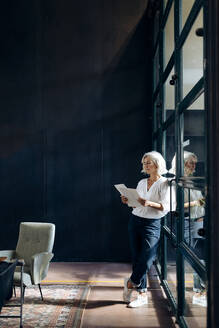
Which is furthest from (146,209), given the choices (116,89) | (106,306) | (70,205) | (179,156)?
(116,89)

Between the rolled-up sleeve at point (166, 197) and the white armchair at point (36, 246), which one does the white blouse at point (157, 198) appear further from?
the white armchair at point (36, 246)

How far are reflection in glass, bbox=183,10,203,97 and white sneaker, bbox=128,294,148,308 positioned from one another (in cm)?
233

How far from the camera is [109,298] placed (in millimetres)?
4477

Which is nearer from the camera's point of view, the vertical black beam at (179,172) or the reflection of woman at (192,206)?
the reflection of woman at (192,206)

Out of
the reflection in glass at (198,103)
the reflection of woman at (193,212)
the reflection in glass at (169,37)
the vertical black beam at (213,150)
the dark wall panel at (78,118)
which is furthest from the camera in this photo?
the dark wall panel at (78,118)

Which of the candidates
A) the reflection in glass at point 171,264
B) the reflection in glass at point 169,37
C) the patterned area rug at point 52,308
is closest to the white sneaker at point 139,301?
the reflection in glass at point 171,264

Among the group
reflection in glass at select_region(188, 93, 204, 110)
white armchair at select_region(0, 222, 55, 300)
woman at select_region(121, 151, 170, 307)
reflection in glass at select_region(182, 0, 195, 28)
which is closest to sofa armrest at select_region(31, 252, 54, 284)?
white armchair at select_region(0, 222, 55, 300)

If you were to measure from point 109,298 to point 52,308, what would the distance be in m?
0.75

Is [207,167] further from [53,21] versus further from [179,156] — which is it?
[53,21]

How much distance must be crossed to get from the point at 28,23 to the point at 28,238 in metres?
4.06

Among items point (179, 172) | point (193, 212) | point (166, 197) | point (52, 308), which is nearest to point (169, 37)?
point (179, 172)

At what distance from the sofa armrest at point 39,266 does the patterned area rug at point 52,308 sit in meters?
0.31

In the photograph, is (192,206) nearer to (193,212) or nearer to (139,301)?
(193,212)

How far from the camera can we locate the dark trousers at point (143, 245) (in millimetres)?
4062
